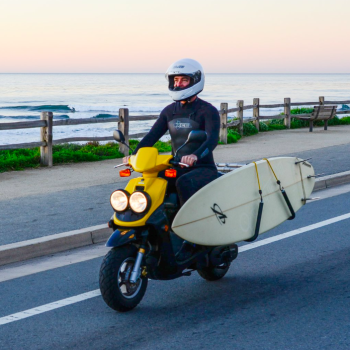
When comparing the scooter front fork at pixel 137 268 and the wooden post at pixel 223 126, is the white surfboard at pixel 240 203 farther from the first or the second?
the wooden post at pixel 223 126

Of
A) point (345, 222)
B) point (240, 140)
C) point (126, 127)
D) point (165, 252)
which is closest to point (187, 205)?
point (165, 252)

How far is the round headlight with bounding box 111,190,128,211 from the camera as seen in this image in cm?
515

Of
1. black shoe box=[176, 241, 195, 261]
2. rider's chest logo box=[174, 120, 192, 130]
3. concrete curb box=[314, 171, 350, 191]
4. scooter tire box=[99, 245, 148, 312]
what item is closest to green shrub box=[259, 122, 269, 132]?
concrete curb box=[314, 171, 350, 191]

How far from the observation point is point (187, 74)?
18.7 feet

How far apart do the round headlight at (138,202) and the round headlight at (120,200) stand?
0.19 ft

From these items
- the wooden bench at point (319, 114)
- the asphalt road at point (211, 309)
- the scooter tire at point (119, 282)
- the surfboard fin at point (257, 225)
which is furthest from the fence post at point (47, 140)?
the wooden bench at point (319, 114)

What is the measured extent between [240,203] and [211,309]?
987mm

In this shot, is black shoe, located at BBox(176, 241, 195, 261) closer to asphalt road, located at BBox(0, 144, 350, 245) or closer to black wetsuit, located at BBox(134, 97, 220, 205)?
black wetsuit, located at BBox(134, 97, 220, 205)

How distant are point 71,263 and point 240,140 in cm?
1390

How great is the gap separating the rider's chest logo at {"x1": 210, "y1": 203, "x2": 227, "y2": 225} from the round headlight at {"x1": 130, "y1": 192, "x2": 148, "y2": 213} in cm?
69

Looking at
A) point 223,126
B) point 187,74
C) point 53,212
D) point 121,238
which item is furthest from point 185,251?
point 223,126

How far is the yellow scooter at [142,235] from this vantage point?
16.7ft

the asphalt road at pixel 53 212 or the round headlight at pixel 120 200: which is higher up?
the round headlight at pixel 120 200

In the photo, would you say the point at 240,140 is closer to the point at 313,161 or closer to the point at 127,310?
the point at 313,161
